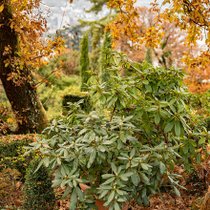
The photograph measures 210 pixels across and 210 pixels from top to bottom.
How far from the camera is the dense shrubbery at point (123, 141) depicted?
270 cm

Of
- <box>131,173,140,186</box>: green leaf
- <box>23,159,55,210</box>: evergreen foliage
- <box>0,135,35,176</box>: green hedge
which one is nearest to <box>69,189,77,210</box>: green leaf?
<box>131,173,140,186</box>: green leaf

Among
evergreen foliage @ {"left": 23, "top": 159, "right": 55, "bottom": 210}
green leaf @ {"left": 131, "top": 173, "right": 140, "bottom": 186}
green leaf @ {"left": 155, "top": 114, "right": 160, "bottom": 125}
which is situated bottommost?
evergreen foliage @ {"left": 23, "top": 159, "right": 55, "bottom": 210}

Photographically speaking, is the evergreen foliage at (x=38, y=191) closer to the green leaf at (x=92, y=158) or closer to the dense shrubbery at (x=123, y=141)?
the dense shrubbery at (x=123, y=141)

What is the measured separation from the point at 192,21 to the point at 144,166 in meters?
2.63

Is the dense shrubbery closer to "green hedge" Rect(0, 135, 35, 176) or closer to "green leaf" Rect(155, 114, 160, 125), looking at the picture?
"green leaf" Rect(155, 114, 160, 125)

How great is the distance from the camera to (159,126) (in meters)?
3.40

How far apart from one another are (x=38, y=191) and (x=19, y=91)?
360 centimetres

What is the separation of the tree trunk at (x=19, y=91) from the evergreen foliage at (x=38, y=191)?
286 cm

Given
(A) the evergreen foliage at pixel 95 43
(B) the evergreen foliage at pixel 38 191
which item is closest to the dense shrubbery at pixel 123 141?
(B) the evergreen foliage at pixel 38 191

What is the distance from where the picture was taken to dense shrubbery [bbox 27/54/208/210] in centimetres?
270

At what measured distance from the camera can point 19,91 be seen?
6.99 m

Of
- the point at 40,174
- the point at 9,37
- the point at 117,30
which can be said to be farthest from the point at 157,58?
the point at 40,174

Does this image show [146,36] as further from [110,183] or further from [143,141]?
[110,183]

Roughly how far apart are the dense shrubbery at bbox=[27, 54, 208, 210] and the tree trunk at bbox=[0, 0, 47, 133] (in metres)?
3.65
